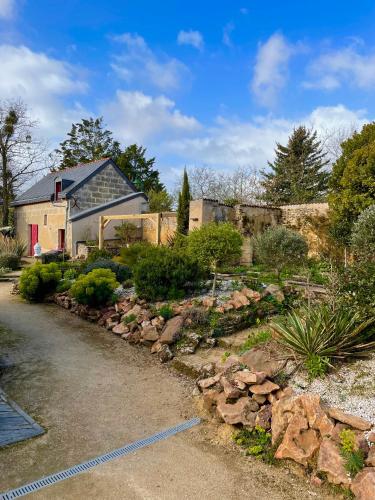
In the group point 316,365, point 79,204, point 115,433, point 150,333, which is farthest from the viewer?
point 79,204

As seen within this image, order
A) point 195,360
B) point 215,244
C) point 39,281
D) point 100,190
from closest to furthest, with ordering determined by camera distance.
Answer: point 195,360
point 215,244
point 39,281
point 100,190

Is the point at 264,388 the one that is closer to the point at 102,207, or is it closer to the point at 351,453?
the point at 351,453

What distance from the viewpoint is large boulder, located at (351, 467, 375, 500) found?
8.66 feet

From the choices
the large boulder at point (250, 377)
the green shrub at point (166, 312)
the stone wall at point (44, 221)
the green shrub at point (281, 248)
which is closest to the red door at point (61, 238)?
the stone wall at point (44, 221)

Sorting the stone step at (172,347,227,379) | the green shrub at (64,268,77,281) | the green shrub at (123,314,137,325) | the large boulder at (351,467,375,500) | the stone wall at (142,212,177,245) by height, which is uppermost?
the stone wall at (142,212,177,245)

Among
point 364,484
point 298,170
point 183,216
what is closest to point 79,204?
point 183,216

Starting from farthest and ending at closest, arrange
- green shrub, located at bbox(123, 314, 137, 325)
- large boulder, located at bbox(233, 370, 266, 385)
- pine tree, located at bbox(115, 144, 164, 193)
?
pine tree, located at bbox(115, 144, 164, 193) < green shrub, located at bbox(123, 314, 137, 325) < large boulder, located at bbox(233, 370, 266, 385)

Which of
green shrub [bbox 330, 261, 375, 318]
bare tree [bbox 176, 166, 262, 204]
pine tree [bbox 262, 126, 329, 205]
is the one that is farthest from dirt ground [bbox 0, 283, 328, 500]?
bare tree [bbox 176, 166, 262, 204]

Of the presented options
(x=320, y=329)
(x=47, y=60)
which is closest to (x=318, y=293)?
(x=320, y=329)

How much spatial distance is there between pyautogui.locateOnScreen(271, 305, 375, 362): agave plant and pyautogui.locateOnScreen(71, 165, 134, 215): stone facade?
1622cm

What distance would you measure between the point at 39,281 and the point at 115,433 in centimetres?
745

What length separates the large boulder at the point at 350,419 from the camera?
318cm

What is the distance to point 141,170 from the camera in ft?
99.1

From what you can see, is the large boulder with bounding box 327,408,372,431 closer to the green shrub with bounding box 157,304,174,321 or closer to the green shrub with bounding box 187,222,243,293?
the green shrub with bounding box 157,304,174,321
